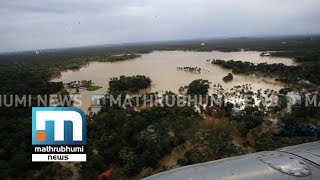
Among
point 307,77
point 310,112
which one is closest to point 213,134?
point 310,112

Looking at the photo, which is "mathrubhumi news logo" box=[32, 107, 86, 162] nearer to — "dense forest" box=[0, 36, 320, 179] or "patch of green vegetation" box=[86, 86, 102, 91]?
"dense forest" box=[0, 36, 320, 179]

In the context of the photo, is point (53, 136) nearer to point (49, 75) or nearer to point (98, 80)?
point (98, 80)

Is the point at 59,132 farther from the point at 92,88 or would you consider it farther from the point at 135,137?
the point at 92,88

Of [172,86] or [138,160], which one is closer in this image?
[138,160]

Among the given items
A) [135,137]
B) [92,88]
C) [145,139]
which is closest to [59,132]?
[145,139]

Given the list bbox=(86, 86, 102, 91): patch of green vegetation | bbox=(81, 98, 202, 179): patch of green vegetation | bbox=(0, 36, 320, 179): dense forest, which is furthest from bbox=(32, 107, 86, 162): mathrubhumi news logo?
bbox=(86, 86, 102, 91): patch of green vegetation

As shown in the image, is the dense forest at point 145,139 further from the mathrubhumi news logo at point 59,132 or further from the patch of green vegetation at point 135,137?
the mathrubhumi news logo at point 59,132

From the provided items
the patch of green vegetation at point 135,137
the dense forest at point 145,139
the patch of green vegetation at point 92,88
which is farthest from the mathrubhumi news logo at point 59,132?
the patch of green vegetation at point 92,88

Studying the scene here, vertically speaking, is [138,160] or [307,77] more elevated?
[307,77]
